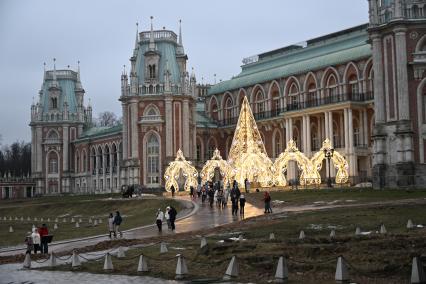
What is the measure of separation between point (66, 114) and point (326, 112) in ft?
172

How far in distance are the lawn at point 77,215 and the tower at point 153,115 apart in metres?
16.1

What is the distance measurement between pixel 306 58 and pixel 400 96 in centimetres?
3607

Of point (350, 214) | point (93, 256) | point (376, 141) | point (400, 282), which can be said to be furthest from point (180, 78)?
point (400, 282)

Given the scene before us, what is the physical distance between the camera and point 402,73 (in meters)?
60.3

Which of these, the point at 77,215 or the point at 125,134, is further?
the point at 125,134

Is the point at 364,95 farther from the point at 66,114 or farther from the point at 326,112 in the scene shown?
the point at 66,114

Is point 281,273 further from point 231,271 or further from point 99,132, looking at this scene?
point 99,132

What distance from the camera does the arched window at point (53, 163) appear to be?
119 metres

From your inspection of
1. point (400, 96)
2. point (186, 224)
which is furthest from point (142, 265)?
point (400, 96)

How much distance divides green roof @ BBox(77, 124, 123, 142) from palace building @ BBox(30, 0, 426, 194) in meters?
0.33

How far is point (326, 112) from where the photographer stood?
83438 millimetres

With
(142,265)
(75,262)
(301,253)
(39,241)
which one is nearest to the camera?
(301,253)

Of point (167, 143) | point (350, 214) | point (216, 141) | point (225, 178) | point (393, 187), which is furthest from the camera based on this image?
point (216, 141)

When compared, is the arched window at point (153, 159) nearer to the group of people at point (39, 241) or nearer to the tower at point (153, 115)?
the tower at point (153, 115)
